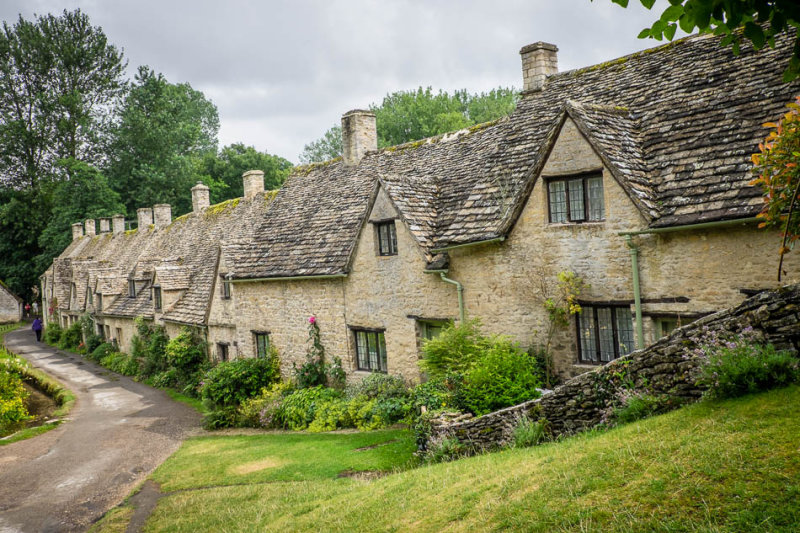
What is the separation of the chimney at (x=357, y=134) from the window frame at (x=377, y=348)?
26.7ft

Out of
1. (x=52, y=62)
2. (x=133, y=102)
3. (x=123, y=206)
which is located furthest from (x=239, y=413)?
(x=52, y=62)

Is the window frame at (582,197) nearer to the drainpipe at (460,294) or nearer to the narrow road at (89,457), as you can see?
the drainpipe at (460,294)

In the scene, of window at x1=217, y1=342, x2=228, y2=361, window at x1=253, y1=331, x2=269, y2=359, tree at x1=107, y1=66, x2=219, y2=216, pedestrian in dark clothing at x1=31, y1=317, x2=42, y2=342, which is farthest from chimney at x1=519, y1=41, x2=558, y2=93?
pedestrian in dark clothing at x1=31, y1=317, x2=42, y2=342

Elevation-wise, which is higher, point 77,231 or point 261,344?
point 77,231

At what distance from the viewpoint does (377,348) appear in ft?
59.7

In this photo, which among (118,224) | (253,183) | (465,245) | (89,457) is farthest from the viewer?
(118,224)

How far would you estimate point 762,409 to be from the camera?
6875 millimetres

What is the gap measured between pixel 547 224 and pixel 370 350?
24.6 feet

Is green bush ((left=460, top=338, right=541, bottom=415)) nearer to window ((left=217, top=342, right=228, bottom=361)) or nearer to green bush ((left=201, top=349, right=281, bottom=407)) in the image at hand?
green bush ((left=201, top=349, right=281, bottom=407))

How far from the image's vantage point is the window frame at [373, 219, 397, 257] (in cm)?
1706

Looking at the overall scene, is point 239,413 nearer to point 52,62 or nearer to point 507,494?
point 507,494

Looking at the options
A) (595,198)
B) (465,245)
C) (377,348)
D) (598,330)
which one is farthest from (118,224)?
(598,330)

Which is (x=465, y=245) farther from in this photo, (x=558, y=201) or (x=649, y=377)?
(x=649, y=377)

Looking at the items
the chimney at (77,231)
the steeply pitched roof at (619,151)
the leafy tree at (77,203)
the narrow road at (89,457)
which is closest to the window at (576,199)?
the steeply pitched roof at (619,151)
